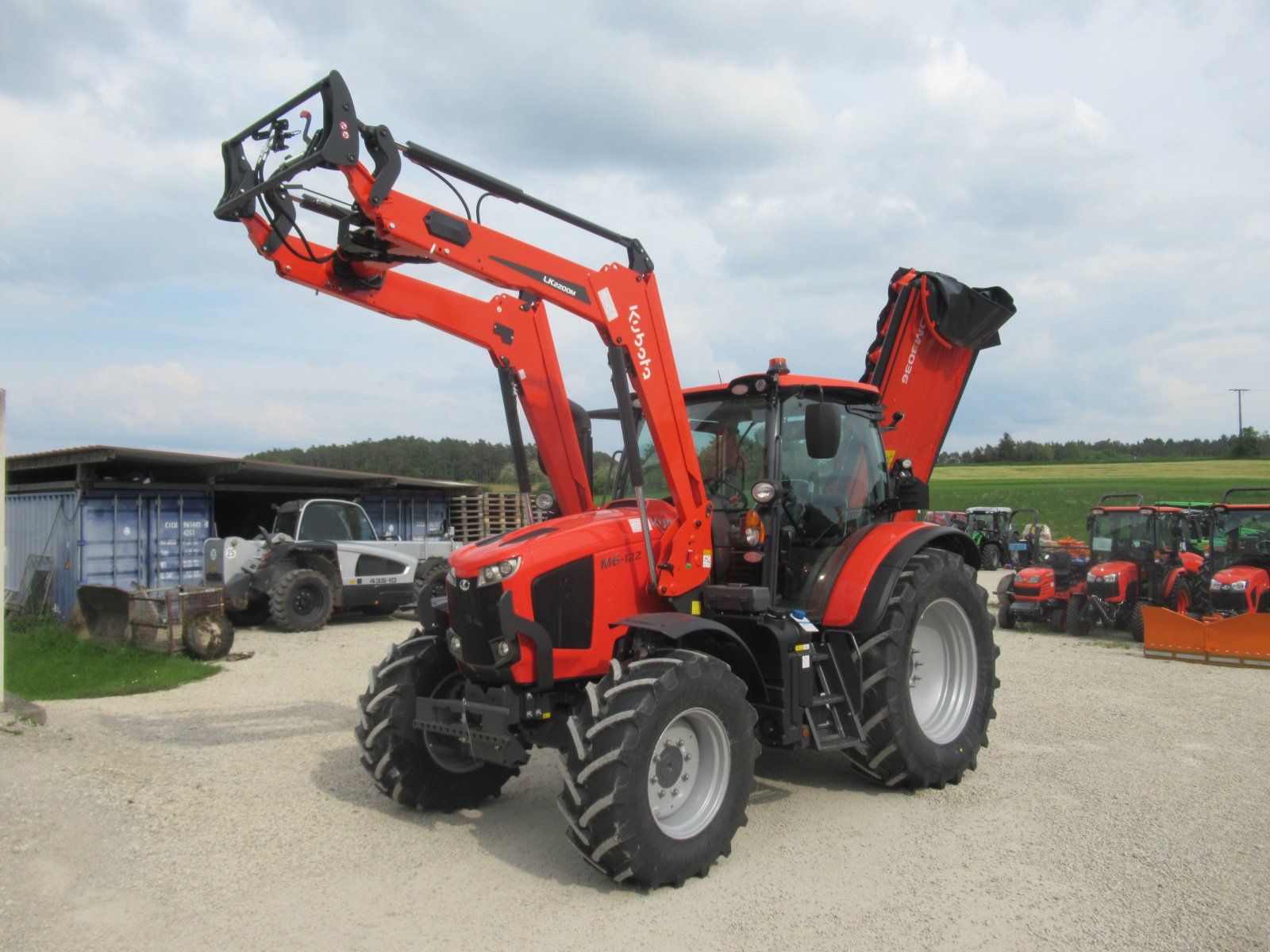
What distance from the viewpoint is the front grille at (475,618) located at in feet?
14.8

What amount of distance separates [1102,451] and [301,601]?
68.8m

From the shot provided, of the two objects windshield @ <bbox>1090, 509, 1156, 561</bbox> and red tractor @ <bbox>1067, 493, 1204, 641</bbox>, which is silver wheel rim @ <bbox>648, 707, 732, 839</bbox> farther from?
windshield @ <bbox>1090, 509, 1156, 561</bbox>

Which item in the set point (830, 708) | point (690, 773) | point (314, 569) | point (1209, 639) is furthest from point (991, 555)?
point (690, 773)

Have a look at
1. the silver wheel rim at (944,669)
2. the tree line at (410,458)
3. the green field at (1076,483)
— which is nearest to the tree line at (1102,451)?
the green field at (1076,483)

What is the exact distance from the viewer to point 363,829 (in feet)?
16.7

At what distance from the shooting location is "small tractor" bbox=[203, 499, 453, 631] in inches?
547

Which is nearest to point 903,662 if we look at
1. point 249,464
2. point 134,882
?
point 134,882

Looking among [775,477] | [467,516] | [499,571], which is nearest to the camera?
[499,571]

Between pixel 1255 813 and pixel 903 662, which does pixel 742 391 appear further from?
pixel 1255 813

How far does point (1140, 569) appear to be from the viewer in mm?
13039

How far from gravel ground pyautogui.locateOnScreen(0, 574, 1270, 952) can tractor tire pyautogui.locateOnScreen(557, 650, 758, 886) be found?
20 cm

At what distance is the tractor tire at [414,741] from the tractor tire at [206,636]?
6964 mm

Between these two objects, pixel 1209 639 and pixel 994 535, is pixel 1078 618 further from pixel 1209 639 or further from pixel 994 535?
pixel 994 535

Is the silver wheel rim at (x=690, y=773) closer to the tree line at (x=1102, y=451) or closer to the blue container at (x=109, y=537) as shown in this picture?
the blue container at (x=109, y=537)
